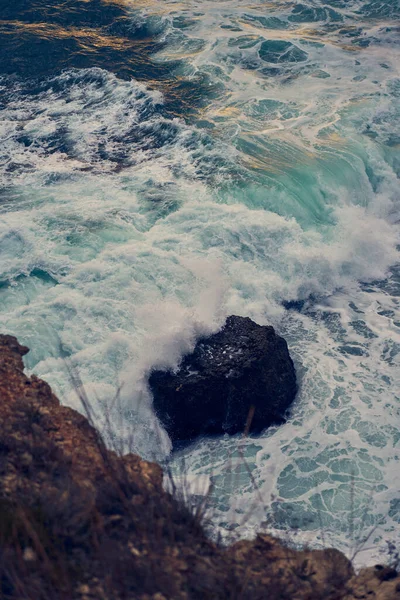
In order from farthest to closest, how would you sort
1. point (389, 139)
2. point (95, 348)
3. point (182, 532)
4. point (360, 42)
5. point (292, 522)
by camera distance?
point (360, 42) < point (389, 139) < point (95, 348) < point (292, 522) < point (182, 532)

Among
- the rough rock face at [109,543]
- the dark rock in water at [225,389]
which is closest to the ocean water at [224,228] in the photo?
the dark rock in water at [225,389]

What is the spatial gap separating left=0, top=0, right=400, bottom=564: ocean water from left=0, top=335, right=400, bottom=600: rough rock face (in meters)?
0.83

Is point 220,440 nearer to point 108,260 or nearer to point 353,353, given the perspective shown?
point 353,353

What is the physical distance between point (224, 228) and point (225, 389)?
5.26 m

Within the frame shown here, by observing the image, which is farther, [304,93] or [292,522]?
[304,93]

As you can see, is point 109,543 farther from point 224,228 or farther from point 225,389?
point 224,228

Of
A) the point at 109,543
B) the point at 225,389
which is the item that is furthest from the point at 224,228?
the point at 109,543

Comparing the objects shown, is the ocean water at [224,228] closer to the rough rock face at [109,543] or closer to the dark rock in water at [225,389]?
the dark rock in water at [225,389]

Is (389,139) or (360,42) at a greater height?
(360,42)

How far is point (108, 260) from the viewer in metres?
13.3

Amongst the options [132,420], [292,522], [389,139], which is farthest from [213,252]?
[389,139]

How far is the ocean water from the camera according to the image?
383 inches

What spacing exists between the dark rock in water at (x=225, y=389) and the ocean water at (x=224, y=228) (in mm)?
286

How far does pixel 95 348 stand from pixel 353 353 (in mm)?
4968
